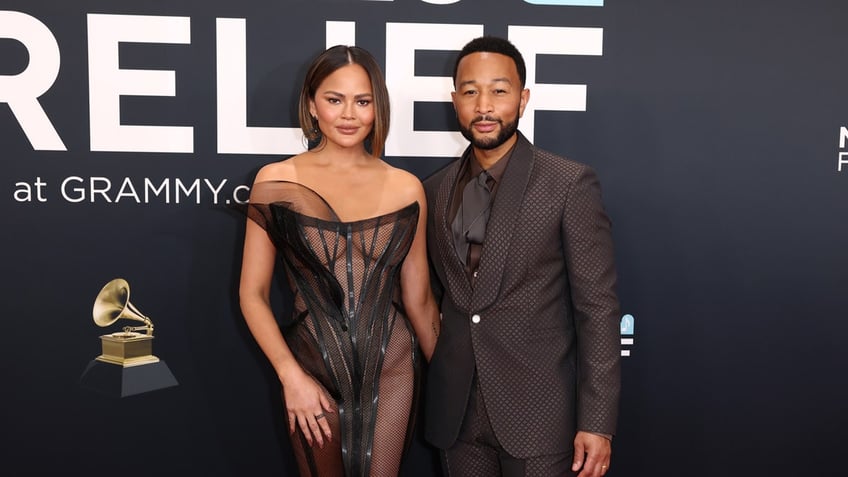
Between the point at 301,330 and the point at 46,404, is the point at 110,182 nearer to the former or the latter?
the point at 46,404

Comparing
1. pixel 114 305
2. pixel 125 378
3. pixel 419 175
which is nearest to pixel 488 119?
pixel 419 175

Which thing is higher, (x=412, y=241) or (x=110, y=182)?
(x=110, y=182)

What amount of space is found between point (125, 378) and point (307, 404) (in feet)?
3.95

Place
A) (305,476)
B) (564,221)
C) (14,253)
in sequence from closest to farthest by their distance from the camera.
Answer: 1. (564,221)
2. (305,476)
3. (14,253)

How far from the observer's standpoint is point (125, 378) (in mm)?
3035

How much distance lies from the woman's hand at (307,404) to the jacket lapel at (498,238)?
1.68 ft

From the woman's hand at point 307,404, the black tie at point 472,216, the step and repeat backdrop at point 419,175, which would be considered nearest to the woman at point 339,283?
the woman's hand at point 307,404

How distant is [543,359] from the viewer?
7.45 ft

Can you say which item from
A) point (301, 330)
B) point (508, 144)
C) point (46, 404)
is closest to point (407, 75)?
point (508, 144)

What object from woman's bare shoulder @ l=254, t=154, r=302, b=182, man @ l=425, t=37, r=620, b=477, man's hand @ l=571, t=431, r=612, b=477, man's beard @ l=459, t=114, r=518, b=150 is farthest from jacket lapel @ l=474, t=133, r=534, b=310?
woman's bare shoulder @ l=254, t=154, r=302, b=182

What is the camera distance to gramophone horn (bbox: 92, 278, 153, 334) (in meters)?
3.01

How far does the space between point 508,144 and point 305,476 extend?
119 centimetres

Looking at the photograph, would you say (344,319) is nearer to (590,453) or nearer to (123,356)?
(590,453)

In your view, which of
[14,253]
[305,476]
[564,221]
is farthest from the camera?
[14,253]
